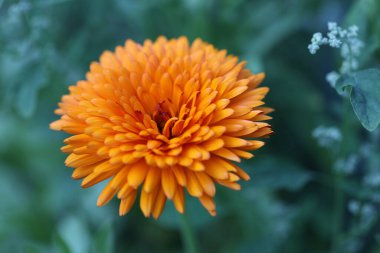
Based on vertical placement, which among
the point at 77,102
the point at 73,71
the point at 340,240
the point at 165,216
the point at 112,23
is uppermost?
the point at 112,23

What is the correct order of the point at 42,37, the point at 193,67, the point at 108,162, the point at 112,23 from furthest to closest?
the point at 112,23, the point at 42,37, the point at 193,67, the point at 108,162

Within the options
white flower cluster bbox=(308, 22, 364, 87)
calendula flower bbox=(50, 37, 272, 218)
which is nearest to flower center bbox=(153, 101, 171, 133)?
calendula flower bbox=(50, 37, 272, 218)

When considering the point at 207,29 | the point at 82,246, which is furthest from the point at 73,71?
the point at 82,246

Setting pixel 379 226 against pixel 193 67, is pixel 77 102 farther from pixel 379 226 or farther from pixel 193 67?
pixel 379 226

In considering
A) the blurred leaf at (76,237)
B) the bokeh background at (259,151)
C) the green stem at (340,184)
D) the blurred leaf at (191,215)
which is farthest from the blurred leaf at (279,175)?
the blurred leaf at (76,237)

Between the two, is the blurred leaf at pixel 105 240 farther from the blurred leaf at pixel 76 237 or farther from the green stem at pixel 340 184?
the green stem at pixel 340 184

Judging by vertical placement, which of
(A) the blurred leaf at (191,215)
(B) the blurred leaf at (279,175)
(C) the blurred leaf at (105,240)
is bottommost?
(C) the blurred leaf at (105,240)
